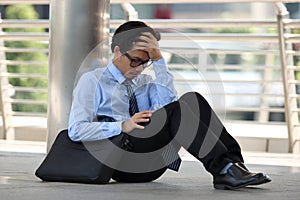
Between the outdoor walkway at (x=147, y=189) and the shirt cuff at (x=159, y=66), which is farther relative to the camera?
the shirt cuff at (x=159, y=66)

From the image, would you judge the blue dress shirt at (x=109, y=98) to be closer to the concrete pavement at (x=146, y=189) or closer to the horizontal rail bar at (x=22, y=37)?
the concrete pavement at (x=146, y=189)

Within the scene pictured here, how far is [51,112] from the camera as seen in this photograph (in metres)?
4.87

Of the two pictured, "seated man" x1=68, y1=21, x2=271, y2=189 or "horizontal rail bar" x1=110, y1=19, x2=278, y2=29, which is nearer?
"seated man" x1=68, y1=21, x2=271, y2=189

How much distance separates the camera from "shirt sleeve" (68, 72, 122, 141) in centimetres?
363

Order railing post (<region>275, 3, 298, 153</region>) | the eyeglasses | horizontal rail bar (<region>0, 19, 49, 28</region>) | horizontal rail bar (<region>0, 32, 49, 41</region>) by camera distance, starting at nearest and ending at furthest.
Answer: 1. the eyeglasses
2. railing post (<region>275, 3, 298, 153</region>)
3. horizontal rail bar (<region>0, 19, 49, 28</region>)
4. horizontal rail bar (<region>0, 32, 49, 41</region>)

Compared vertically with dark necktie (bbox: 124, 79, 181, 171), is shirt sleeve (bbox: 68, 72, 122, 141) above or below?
above

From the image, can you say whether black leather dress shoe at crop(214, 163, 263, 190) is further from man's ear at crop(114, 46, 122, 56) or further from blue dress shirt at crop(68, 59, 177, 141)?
man's ear at crop(114, 46, 122, 56)

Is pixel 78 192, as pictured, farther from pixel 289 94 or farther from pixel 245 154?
pixel 289 94

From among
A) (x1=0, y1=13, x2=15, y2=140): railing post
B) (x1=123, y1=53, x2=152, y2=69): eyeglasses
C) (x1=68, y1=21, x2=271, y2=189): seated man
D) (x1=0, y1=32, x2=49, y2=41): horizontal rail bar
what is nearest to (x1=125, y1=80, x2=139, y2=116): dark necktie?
(x1=68, y1=21, x2=271, y2=189): seated man

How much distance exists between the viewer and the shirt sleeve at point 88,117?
3.63 m

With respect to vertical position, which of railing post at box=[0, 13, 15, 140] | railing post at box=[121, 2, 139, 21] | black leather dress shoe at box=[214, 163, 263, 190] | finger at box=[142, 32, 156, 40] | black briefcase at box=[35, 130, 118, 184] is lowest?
railing post at box=[0, 13, 15, 140]

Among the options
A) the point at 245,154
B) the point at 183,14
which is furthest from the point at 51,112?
the point at 183,14

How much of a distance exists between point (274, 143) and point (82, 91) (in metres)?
3.78

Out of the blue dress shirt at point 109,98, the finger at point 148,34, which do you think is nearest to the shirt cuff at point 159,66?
the blue dress shirt at point 109,98
